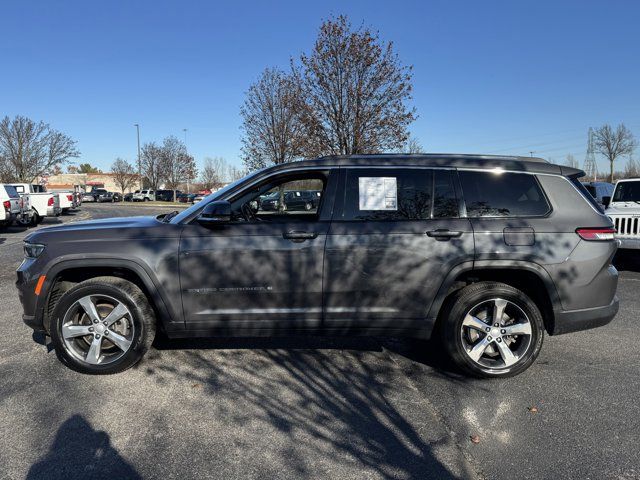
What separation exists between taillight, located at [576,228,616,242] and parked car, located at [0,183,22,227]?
57.7 feet

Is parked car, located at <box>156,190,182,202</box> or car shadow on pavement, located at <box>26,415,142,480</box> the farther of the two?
parked car, located at <box>156,190,182,202</box>

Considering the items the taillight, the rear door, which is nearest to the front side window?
the rear door

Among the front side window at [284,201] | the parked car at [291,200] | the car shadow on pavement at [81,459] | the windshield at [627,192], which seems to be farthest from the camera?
the windshield at [627,192]

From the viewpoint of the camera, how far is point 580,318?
3.85 metres

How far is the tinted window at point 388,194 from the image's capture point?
386cm

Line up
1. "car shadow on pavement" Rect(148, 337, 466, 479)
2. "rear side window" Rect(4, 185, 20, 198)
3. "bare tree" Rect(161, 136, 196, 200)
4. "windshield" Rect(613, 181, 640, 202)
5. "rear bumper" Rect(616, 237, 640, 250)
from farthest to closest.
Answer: "bare tree" Rect(161, 136, 196, 200) < "rear side window" Rect(4, 185, 20, 198) < "windshield" Rect(613, 181, 640, 202) < "rear bumper" Rect(616, 237, 640, 250) < "car shadow on pavement" Rect(148, 337, 466, 479)

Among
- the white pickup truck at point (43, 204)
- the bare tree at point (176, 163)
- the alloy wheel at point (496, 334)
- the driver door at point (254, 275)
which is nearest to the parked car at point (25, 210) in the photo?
the white pickup truck at point (43, 204)

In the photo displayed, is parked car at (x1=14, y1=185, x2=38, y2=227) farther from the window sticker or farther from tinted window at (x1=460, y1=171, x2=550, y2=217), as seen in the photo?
tinted window at (x1=460, y1=171, x2=550, y2=217)

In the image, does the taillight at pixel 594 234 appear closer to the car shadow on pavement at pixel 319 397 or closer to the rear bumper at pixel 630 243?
the car shadow on pavement at pixel 319 397

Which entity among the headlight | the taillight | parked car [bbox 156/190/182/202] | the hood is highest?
parked car [bbox 156/190/182/202]

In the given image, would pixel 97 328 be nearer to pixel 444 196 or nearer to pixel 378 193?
pixel 378 193

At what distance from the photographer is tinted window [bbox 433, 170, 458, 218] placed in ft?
12.7

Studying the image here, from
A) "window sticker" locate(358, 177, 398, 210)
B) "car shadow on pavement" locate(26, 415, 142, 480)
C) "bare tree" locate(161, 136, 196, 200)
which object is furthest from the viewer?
"bare tree" locate(161, 136, 196, 200)

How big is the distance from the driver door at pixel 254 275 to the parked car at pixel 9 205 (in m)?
15.4
